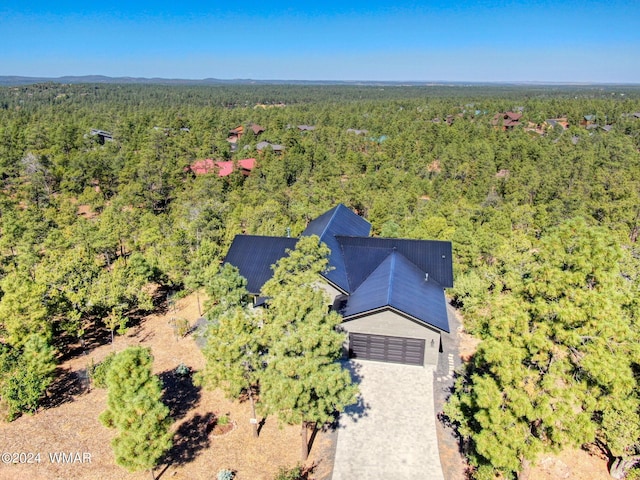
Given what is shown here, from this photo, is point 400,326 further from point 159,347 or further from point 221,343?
point 159,347

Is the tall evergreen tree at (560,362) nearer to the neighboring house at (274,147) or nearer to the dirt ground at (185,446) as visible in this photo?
the dirt ground at (185,446)

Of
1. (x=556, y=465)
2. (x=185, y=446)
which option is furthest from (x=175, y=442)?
(x=556, y=465)

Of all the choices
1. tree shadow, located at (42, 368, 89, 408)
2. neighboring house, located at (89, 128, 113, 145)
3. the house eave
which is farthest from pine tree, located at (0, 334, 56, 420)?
neighboring house, located at (89, 128, 113, 145)

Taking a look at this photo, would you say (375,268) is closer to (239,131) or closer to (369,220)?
(369,220)

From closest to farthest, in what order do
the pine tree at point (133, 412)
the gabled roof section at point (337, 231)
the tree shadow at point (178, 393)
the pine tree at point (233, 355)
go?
the pine tree at point (133, 412), the pine tree at point (233, 355), the tree shadow at point (178, 393), the gabled roof section at point (337, 231)

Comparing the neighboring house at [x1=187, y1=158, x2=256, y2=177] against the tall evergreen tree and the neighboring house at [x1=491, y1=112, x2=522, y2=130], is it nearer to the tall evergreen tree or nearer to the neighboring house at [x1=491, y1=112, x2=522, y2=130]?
the tall evergreen tree

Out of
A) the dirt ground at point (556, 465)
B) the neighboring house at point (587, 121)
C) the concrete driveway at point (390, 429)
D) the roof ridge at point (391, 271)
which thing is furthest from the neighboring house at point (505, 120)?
the dirt ground at point (556, 465)

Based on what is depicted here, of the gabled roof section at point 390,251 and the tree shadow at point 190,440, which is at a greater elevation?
the gabled roof section at point 390,251
